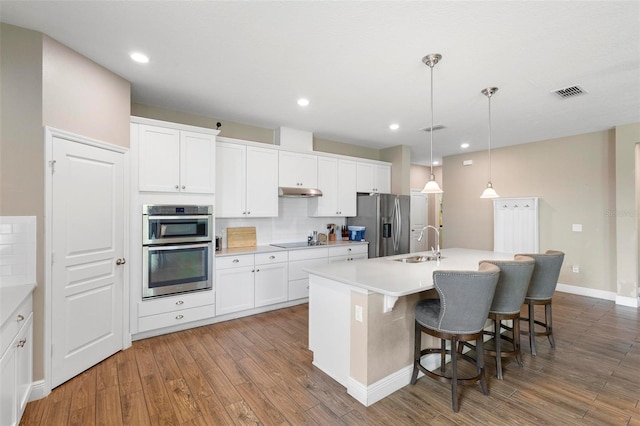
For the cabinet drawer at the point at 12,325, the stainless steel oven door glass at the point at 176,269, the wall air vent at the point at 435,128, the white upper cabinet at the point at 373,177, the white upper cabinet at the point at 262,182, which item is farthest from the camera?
the white upper cabinet at the point at 373,177

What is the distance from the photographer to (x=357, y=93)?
3322 mm

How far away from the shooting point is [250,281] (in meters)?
3.86

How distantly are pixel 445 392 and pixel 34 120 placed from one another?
377 cm

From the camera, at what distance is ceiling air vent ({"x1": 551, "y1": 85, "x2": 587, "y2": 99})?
3117 millimetres

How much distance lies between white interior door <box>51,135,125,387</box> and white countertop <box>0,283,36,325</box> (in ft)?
0.76

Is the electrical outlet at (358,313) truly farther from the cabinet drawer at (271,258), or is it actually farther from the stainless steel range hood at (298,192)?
the stainless steel range hood at (298,192)

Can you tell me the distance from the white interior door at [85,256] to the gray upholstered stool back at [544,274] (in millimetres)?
4055

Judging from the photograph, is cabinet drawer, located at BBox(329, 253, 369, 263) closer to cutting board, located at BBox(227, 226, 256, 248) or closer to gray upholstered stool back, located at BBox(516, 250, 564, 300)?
cutting board, located at BBox(227, 226, 256, 248)

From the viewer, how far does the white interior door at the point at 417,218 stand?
24.8 feet

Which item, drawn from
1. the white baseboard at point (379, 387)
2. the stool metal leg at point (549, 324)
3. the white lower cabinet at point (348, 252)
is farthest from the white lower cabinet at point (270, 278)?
the stool metal leg at point (549, 324)

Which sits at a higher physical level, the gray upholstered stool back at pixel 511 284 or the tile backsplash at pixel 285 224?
the tile backsplash at pixel 285 224

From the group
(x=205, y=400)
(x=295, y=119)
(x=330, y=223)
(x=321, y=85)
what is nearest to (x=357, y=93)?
(x=321, y=85)

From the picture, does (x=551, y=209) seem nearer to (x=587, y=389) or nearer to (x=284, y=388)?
(x=587, y=389)

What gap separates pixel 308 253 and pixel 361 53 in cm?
281
